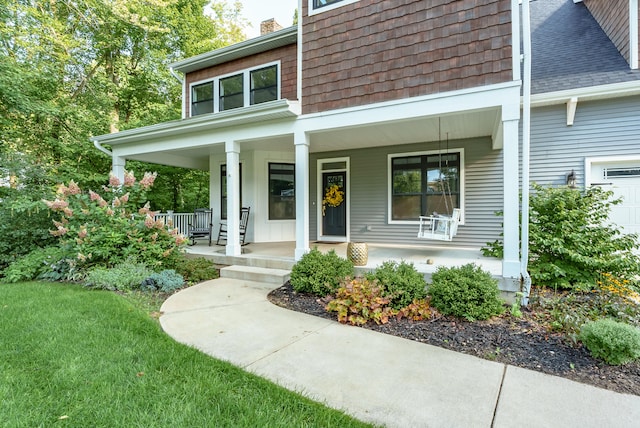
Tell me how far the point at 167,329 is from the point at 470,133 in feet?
19.5

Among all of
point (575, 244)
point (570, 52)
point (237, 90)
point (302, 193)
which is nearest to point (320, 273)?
point (302, 193)

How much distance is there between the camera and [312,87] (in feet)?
17.1

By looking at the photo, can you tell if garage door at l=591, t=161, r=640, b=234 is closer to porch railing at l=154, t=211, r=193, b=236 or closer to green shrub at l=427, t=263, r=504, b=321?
green shrub at l=427, t=263, r=504, b=321

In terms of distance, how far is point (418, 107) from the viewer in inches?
174

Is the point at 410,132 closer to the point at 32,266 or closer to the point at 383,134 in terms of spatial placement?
the point at 383,134

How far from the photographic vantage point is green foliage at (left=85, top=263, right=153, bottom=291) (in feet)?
15.0

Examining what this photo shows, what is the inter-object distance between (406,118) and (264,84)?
13.6 feet

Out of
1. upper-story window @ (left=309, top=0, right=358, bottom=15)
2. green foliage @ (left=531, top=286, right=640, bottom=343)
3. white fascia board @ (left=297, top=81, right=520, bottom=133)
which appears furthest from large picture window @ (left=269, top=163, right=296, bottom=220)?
green foliage @ (left=531, top=286, right=640, bottom=343)

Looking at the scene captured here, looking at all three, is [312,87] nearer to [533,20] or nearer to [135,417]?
[135,417]

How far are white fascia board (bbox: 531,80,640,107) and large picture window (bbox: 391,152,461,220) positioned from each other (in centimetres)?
165

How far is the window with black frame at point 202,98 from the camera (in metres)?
8.22

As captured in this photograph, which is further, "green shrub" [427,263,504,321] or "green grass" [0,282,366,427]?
"green shrub" [427,263,504,321]

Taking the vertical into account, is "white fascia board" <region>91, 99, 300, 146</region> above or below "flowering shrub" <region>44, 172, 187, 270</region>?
above

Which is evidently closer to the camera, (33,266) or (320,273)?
(320,273)
